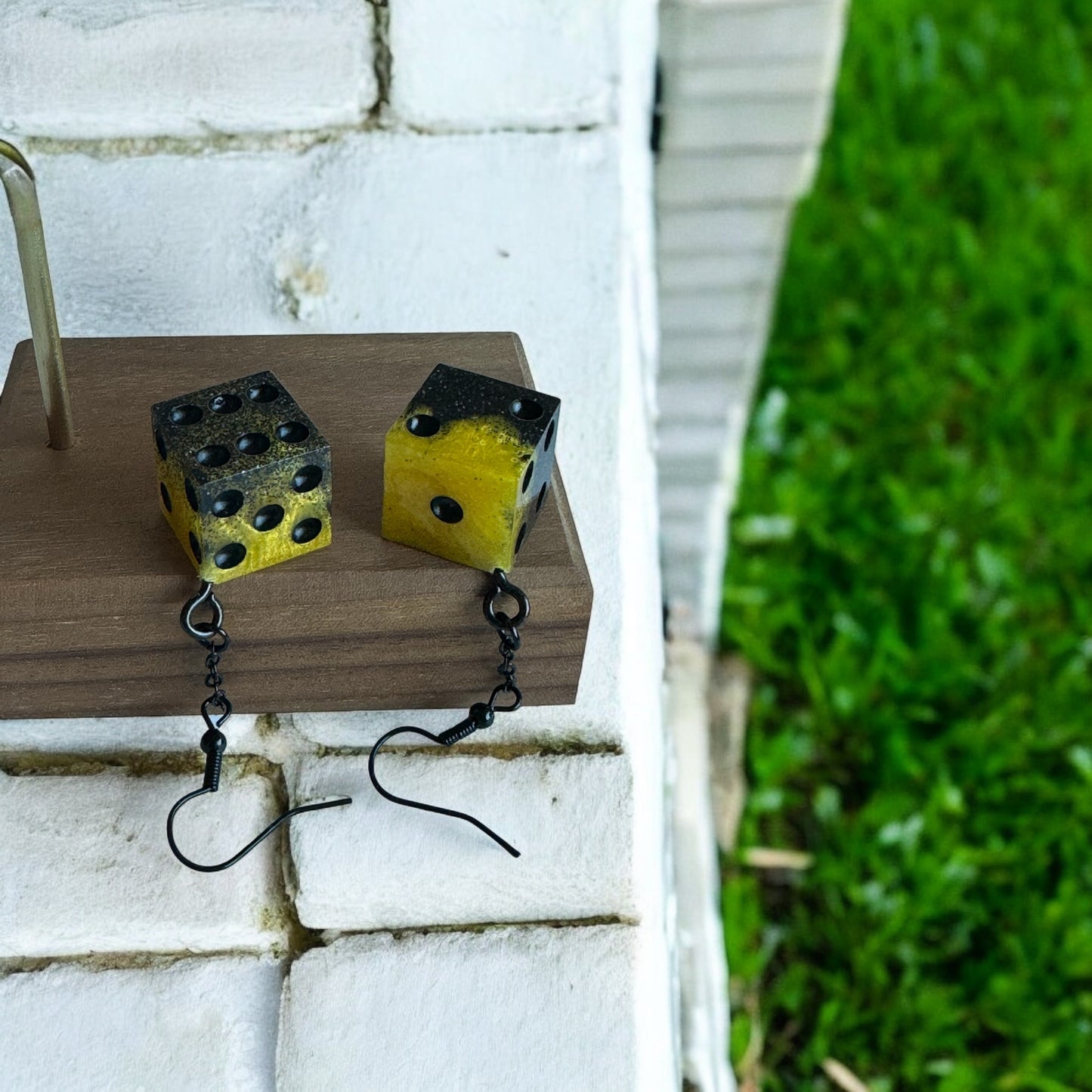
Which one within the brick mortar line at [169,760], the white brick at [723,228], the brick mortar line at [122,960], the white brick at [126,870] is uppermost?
the white brick at [723,228]

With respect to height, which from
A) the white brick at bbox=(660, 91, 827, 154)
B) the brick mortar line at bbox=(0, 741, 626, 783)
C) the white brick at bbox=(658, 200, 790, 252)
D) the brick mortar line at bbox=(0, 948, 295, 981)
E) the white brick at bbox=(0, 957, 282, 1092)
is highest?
the white brick at bbox=(660, 91, 827, 154)

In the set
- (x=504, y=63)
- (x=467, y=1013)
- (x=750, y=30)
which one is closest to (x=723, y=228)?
(x=750, y=30)

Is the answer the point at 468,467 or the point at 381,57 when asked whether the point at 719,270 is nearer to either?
the point at 381,57

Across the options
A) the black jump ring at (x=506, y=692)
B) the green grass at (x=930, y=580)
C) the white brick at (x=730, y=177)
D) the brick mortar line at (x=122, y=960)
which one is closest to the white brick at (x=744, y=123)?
the white brick at (x=730, y=177)

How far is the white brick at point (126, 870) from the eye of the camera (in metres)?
0.71

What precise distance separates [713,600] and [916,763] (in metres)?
0.47

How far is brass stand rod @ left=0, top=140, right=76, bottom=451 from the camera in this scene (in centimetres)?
65

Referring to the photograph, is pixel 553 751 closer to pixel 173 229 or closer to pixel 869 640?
pixel 173 229

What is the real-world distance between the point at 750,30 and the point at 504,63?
2.86 feet

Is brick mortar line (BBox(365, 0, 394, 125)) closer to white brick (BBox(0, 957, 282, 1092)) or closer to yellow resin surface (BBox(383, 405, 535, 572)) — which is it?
yellow resin surface (BBox(383, 405, 535, 572))

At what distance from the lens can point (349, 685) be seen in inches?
27.4

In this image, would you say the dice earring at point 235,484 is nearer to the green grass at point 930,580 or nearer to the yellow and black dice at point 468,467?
the yellow and black dice at point 468,467

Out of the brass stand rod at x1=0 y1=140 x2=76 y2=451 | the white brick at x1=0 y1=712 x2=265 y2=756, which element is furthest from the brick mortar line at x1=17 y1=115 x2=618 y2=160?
the white brick at x1=0 y1=712 x2=265 y2=756

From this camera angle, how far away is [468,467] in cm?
63
